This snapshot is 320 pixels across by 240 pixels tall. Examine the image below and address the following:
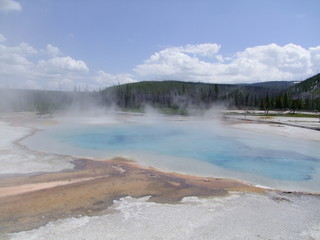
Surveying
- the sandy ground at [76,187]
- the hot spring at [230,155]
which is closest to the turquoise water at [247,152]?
the hot spring at [230,155]

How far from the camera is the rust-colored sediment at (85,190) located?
212 inches

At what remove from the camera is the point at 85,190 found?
6.77 metres

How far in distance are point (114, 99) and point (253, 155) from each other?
59.5 metres

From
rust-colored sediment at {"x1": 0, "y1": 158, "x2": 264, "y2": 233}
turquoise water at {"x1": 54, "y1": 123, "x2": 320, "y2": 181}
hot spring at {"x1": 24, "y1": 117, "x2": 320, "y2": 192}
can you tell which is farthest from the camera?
turquoise water at {"x1": 54, "y1": 123, "x2": 320, "y2": 181}

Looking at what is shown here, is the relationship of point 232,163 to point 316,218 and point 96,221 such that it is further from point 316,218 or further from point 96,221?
point 96,221

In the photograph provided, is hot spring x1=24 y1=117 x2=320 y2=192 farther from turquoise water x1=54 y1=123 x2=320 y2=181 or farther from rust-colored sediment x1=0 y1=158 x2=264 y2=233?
rust-colored sediment x1=0 y1=158 x2=264 y2=233

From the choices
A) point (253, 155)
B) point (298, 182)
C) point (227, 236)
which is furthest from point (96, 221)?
point (253, 155)

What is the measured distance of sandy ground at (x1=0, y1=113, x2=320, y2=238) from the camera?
5.44 metres

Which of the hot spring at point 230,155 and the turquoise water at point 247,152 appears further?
the turquoise water at point 247,152

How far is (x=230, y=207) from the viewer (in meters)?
5.81

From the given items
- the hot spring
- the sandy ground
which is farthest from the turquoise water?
the sandy ground

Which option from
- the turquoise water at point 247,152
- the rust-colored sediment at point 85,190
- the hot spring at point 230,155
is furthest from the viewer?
the turquoise water at point 247,152

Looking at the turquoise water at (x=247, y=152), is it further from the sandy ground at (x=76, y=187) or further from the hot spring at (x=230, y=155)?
the sandy ground at (x=76, y=187)

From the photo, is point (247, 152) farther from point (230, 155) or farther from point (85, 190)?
point (85, 190)
